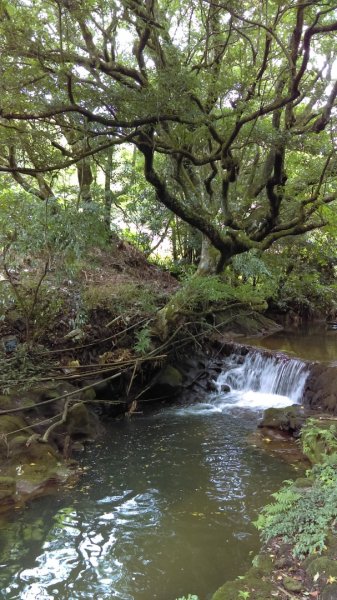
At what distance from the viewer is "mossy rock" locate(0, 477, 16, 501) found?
5441 millimetres

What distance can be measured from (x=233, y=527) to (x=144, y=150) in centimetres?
545

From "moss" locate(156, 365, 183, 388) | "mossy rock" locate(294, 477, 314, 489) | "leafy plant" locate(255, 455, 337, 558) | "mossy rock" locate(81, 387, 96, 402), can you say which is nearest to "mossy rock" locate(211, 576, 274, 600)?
"leafy plant" locate(255, 455, 337, 558)

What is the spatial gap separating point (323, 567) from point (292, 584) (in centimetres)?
27

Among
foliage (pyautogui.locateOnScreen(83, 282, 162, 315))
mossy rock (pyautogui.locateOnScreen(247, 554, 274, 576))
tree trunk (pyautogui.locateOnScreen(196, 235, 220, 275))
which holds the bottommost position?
mossy rock (pyautogui.locateOnScreen(247, 554, 274, 576))

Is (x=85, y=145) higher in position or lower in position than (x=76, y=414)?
higher

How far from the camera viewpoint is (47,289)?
8414 millimetres

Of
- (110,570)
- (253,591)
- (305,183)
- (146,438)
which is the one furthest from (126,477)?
(305,183)

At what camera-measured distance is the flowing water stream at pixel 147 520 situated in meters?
4.12

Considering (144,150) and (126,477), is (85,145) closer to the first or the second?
(144,150)

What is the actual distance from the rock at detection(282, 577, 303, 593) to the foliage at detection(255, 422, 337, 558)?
273mm

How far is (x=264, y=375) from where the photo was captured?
10.9 m

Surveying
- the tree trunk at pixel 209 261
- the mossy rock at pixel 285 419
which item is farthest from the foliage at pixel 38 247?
the mossy rock at pixel 285 419

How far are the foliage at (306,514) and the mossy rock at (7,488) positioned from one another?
10.2ft

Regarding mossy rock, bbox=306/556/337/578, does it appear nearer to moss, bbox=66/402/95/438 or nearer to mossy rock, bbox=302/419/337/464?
mossy rock, bbox=302/419/337/464
